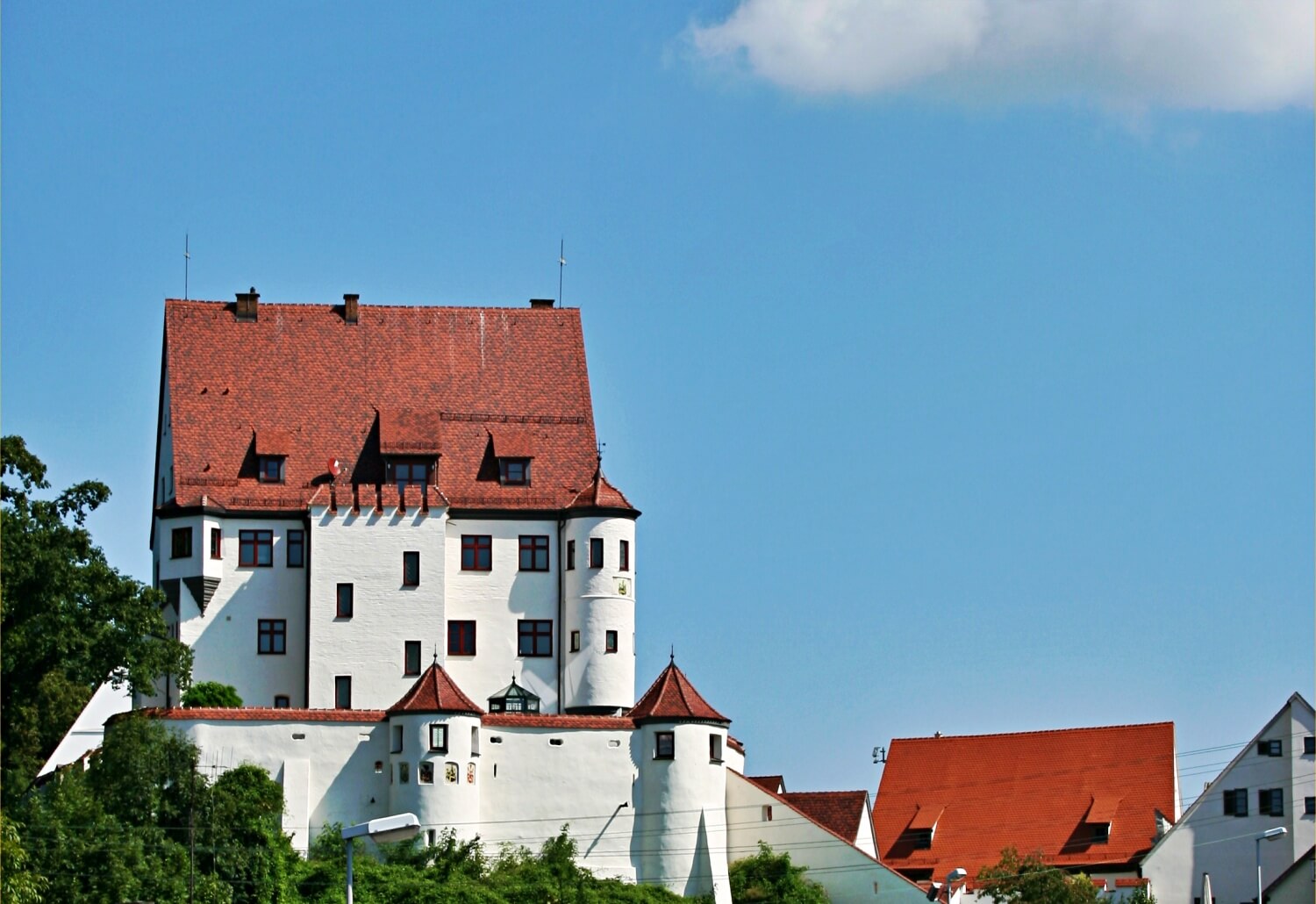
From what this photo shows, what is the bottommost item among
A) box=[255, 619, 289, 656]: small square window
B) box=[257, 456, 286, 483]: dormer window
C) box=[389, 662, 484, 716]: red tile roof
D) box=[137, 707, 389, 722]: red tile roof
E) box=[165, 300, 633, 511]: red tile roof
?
box=[137, 707, 389, 722]: red tile roof

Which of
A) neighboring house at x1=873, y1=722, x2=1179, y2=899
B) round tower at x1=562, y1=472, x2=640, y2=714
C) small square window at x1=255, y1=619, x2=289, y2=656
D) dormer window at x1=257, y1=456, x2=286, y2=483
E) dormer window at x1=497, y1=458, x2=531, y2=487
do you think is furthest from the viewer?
neighboring house at x1=873, y1=722, x2=1179, y2=899

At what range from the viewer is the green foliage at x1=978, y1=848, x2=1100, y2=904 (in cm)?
8638

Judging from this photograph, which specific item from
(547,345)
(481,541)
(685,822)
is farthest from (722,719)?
(547,345)

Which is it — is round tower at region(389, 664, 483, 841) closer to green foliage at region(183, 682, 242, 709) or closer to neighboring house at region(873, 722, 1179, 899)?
green foliage at region(183, 682, 242, 709)

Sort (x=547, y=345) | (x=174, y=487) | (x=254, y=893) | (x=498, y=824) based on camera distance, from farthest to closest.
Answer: (x=547, y=345) → (x=174, y=487) → (x=498, y=824) → (x=254, y=893)

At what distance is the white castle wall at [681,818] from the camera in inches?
3287

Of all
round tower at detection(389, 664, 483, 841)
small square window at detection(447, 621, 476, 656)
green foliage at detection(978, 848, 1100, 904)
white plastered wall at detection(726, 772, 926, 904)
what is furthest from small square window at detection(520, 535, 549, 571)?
green foliage at detection(978, 848, 1100, 904)

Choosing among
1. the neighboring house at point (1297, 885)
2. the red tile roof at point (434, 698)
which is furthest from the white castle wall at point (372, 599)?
the neighboring house at point (1297, 885)

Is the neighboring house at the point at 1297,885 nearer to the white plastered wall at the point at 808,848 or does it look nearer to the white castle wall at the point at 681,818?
the white plastered wall at the point at 808,848

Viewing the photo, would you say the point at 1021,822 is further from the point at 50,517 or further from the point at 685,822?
the point at 50,517

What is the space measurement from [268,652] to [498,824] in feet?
Answer: 30.9

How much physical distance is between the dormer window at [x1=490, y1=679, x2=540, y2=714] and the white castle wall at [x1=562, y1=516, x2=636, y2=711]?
3.70ft

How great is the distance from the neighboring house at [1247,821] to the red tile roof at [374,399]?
21.5 meters

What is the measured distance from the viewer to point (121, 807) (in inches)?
3019
